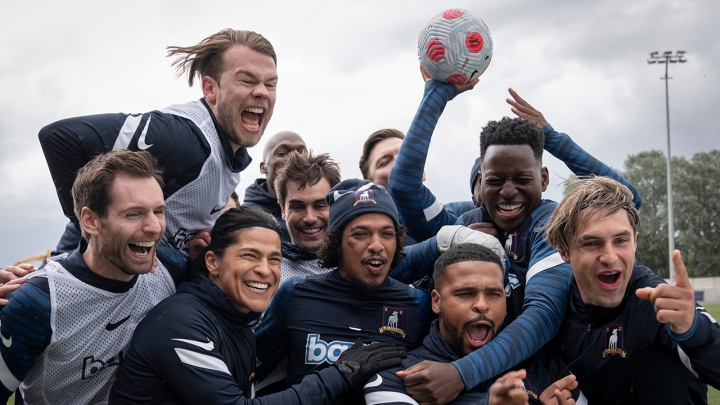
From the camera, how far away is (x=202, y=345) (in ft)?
11.3

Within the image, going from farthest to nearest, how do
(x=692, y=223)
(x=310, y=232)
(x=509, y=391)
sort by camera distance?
(x=692, y=223) < (x=310, y=232) < (x=509, y=391)

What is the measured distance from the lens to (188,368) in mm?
3363

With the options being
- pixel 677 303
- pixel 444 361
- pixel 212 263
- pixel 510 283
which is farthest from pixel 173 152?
pixel 677 303

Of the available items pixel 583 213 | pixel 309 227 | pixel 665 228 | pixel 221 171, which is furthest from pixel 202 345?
pixel 665 228

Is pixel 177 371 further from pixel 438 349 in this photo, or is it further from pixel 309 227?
pixel 309 227

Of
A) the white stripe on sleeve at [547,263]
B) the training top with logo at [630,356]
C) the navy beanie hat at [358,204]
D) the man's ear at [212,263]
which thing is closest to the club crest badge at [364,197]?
the navy beanie hat at [358,204]

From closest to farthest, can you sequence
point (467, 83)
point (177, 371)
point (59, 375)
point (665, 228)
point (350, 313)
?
Answer: point (177, 371) → point (59, 375) → point (350, 313) → point (467, 83) → point (665, 228)

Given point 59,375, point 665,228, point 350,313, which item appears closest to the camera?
point 59,375

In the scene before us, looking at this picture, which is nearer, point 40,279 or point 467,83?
point 40,279

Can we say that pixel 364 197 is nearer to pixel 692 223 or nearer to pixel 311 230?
pixel 311 230

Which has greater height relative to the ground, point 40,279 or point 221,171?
point 221,171

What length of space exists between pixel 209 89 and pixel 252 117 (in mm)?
372

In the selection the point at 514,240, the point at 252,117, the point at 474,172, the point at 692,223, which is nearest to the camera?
the point at 514,240

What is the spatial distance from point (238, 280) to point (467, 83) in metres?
2.19
